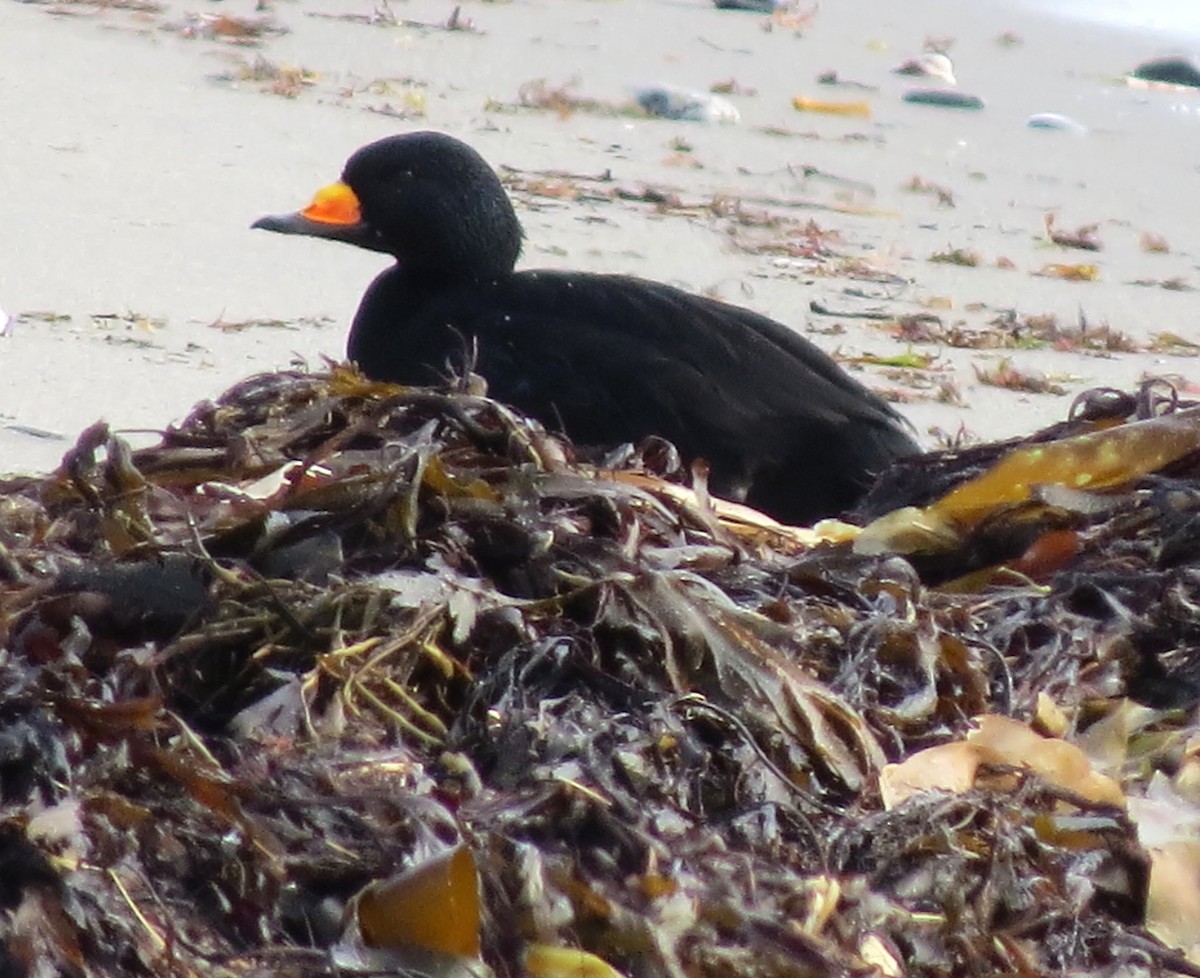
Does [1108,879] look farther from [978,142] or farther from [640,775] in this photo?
[978,142]

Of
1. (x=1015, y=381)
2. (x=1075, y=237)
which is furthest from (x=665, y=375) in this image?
(x=1075, y=237)

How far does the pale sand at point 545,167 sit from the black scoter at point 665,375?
33 cm

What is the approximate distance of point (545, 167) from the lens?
686 centimetres

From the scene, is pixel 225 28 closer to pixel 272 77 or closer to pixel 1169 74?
pixel 272 77

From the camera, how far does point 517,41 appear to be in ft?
29.3

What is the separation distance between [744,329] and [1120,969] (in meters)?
2.41

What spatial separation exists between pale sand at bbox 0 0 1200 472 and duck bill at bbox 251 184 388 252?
253 millimetres

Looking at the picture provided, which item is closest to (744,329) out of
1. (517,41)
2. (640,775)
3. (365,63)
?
(640,775)

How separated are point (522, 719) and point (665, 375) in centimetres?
222

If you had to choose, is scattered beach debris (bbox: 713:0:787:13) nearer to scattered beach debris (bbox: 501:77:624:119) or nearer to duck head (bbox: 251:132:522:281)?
scattered beach debris (bbox: 501:77:624:119)

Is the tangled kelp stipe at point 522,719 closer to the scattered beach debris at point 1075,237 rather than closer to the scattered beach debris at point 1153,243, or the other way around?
the scattered beach debris at point 1075,237

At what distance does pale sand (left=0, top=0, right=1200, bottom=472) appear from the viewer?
4.83 meters

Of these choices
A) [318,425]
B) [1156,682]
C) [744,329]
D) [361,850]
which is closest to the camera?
[361,850]

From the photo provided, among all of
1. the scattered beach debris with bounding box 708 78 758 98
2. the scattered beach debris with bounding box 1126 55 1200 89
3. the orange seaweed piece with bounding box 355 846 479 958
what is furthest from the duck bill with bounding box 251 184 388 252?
the scattered beach debris with bounding box 1126 55 1200 89
